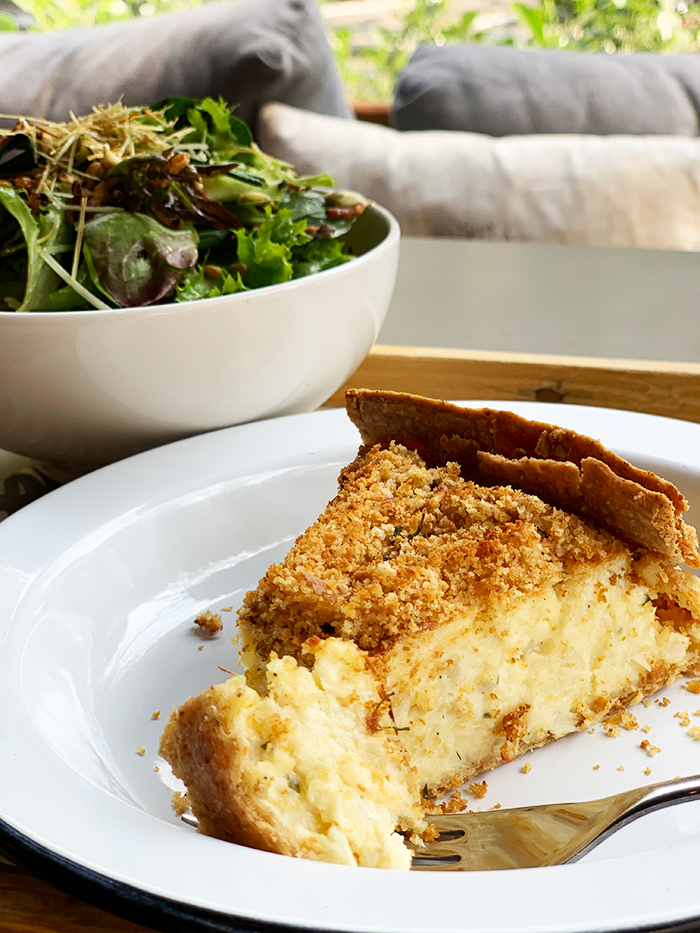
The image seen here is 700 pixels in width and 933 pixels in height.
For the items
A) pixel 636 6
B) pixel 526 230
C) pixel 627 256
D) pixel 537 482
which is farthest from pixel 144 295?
pixel 636 6

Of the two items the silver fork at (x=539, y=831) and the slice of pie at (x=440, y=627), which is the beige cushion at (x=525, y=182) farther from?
the silver fork at (x=539, y=831)

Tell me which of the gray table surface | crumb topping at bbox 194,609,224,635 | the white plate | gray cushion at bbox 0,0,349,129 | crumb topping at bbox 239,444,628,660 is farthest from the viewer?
gray cushion at bbox 0,0,349,129

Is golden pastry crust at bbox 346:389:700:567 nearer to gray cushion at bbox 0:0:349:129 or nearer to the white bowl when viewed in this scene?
the white bowl

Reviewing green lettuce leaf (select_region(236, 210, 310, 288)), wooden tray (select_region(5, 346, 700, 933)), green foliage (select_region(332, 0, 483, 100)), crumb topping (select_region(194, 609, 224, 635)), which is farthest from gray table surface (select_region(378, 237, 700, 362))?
green foliage (select_region(332, 0, 483, 100))

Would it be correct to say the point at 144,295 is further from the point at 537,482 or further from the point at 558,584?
the point at 558,584

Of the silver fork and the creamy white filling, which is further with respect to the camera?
the creamy white filling

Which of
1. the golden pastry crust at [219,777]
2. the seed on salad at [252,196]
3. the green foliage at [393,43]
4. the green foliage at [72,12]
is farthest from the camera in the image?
the green foliage at [393,43]

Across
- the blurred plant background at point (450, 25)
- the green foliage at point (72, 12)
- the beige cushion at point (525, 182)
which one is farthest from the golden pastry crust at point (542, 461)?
the green foliage at point (72, 12)
